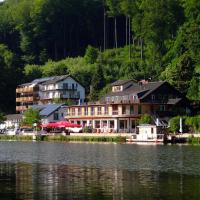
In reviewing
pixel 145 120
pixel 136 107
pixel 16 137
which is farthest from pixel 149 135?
pixel 16 137

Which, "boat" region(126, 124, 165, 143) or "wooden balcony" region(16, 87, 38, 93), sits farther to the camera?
"wooden balcony" region(16, 87, 38, 93)

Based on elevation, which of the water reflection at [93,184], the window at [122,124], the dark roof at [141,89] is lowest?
the water reflection at [93,184]

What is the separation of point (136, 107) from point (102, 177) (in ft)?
184

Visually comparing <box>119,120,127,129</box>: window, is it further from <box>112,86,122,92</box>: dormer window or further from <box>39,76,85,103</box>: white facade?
<box>39,76,85,103</box>: white facade

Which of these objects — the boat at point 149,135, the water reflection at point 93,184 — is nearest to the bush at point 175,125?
the boat at point 149,135

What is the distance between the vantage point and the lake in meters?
26.8

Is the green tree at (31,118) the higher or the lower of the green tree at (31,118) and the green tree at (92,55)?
the lower

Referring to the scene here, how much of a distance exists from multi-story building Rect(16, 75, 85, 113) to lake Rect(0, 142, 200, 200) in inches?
2820

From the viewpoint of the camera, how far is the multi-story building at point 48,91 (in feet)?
392

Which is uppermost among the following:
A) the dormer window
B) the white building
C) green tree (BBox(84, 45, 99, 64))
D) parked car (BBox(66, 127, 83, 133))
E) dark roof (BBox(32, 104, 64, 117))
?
green tree (BBox(84, 45, 99, 64))

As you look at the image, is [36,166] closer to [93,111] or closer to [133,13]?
[93,111]

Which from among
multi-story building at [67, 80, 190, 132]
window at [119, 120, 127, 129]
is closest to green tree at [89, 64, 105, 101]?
multi-story building at [67, 80, 190, 132]

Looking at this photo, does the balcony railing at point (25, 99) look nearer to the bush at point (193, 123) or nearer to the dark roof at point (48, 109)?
the dark roof at point (48, 109)

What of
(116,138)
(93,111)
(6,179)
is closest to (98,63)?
(93,111)
